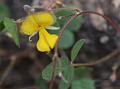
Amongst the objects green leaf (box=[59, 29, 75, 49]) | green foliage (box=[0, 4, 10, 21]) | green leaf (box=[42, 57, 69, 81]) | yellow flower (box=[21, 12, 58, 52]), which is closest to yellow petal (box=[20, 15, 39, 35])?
yellow flower (box=[21, 12, 58, 52])

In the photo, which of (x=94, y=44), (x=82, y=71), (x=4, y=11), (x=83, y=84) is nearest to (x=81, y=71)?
(x=82, y=71)

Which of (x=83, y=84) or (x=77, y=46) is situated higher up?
(x=77, y=46)

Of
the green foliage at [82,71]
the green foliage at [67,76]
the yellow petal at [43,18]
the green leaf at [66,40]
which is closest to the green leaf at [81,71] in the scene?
the green foliage at [82,71]

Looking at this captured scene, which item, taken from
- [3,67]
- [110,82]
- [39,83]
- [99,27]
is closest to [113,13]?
[99,27]

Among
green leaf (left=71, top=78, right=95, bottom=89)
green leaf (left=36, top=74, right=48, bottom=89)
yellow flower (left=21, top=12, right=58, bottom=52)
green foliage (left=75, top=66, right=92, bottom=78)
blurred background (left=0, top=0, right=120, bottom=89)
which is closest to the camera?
yellow flower (left=21, top=12, right=58, bottom=52)

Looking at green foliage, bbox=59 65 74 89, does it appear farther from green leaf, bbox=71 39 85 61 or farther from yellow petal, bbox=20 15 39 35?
yellow petal, bbox=20 15 39 35

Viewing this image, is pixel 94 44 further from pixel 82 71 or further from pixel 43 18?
pixel 43 18

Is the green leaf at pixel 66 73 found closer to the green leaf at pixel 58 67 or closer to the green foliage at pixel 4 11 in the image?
the green leaf at pixel 58 67

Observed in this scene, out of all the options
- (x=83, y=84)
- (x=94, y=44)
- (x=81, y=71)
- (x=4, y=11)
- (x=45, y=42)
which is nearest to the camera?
(x=45, y=42)
